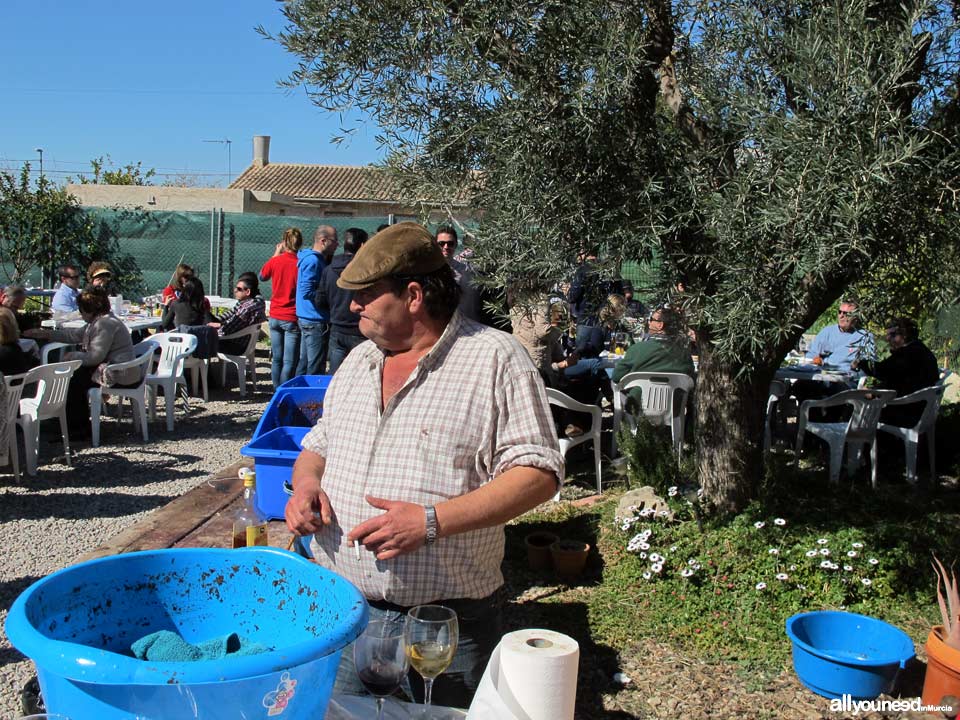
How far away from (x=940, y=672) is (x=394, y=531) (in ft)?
8.03

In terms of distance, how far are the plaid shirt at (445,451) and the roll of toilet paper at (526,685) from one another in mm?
523

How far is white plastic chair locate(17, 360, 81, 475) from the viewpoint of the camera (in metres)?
6.78

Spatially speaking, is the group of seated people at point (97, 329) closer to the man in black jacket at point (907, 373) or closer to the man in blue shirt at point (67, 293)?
the man in blue shirt at point (67, 293)

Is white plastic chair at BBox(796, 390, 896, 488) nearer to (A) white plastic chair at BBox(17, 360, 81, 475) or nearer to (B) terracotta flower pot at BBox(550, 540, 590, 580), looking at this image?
(B) terracotta flower pot at BBox(550, 540, 590, 580)

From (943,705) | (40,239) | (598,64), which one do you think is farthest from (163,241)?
Answer: (943,705)

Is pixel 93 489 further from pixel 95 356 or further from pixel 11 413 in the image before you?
pixel 95 356

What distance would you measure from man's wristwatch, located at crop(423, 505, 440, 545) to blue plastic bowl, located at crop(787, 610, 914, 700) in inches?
91.7

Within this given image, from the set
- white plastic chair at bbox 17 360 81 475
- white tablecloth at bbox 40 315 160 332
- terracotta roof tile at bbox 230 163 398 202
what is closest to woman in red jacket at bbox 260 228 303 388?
white tablecloth at bbox 40 315 160 332

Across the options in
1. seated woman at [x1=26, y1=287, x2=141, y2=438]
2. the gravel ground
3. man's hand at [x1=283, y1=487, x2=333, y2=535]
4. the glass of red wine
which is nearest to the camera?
the glass of red wine

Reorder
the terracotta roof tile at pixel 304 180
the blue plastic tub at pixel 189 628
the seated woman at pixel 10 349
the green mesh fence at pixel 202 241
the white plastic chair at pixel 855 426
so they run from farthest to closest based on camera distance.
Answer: the terracotta roof tile at pixel 304 180 < the green mesh fence at pixel 202 241 < the white plastic chair at pixel 855 426 < the seated woman at pixel 10 349 < the blue plastic tub at pixel 189 628

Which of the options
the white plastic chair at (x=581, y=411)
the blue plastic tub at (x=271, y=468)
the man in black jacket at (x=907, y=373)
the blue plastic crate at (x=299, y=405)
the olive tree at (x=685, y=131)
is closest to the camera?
the olive tree at (x=685, y=131)

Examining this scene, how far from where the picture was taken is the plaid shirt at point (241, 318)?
10711 millimetres

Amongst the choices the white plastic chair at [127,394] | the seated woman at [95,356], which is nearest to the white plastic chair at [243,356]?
the white plastic chair at [127,394]

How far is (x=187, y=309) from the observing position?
1032 cm
